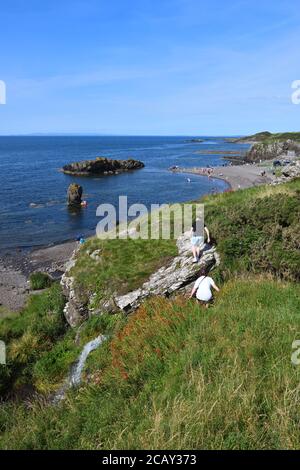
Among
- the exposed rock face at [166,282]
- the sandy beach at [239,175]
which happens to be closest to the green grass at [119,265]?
the exposed rock face at [166,282]

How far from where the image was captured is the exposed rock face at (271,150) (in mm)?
117688

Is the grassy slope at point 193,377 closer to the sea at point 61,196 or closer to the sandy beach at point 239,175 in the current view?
the sea at point 61,196

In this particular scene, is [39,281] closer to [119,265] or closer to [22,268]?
[22,268]

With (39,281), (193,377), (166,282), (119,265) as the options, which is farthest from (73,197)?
(193,377)

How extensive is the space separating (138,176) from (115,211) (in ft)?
117

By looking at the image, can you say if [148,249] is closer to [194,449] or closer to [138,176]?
[194,449]

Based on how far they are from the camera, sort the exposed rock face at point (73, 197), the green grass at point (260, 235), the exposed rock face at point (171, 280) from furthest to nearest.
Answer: the exposed rock face at point (73, 197) → the exposed rock face at point (171, 280) → the green grass at point (260, 235)

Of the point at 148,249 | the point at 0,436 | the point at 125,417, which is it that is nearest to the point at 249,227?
the point at 148,249

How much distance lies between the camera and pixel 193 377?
21.6 ft

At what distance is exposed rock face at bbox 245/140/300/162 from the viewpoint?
386 ft

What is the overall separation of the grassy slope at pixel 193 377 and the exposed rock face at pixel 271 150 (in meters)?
110

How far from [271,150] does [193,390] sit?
403 ft

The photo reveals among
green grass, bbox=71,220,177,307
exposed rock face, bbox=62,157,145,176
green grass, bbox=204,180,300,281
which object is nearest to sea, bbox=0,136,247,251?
exposed rock face, bbox=62,157,145,176

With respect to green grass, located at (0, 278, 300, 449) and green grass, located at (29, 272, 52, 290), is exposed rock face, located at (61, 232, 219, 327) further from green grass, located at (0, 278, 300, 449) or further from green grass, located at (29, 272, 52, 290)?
green grass, located at (29, 272, 52, 290)
